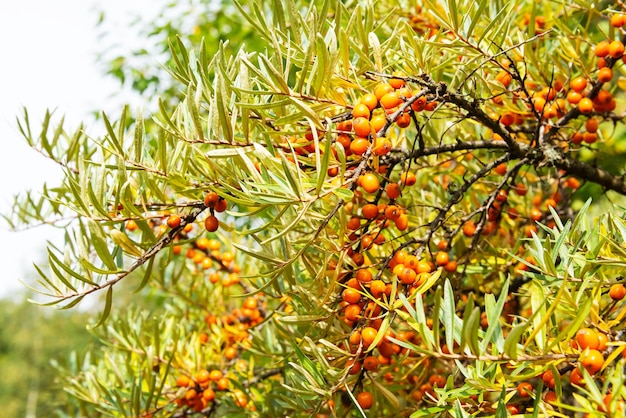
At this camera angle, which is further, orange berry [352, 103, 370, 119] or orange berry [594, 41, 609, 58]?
orange berry [594, 41, 609, 58]

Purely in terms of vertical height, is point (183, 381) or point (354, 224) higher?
point (354, 224)

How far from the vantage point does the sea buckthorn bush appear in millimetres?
507

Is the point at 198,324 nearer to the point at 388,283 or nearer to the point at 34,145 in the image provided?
the point at 34,145

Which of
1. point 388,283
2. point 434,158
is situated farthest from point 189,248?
point 388,283

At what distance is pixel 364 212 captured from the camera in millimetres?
668

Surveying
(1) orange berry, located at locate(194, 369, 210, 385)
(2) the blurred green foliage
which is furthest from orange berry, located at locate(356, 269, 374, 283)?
(2) the blurred green foliage

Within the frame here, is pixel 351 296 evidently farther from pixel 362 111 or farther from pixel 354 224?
pixel 362 111

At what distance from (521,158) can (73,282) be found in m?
0.69

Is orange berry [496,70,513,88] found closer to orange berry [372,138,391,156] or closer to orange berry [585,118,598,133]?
orange berry [585,118,598,133]

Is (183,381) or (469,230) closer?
(469,230)

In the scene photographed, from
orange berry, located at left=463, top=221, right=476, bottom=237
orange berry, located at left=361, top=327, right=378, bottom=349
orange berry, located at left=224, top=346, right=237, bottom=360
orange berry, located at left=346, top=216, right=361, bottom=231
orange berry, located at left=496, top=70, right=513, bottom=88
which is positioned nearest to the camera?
orange berry, located at left=361, top=327, right=378, bottom=349

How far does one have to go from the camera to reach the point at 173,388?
1148 millimetres

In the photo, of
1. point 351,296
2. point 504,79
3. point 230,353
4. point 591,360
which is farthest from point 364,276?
point 230,353

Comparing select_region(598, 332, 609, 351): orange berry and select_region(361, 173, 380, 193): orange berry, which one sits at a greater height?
select_region(361, 173, 380, 193): orange berry
